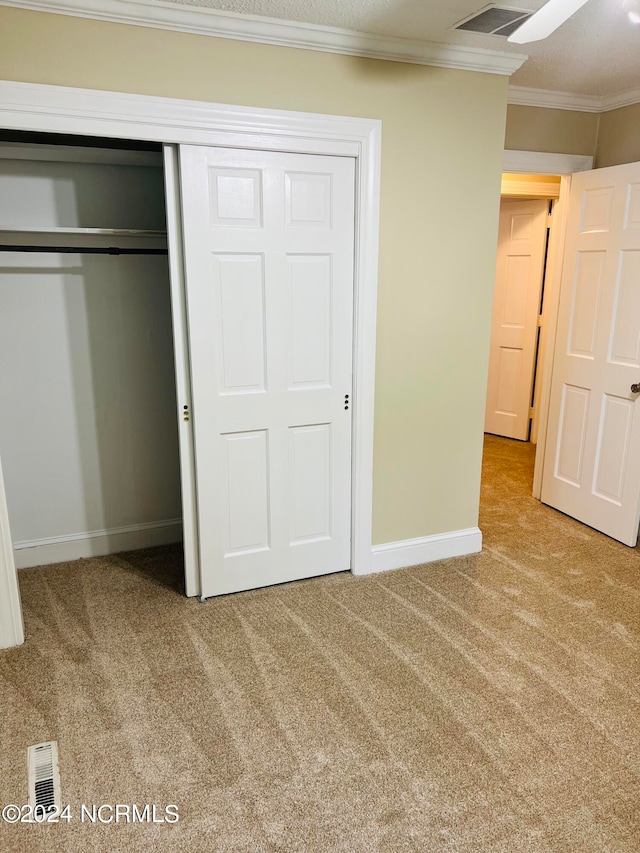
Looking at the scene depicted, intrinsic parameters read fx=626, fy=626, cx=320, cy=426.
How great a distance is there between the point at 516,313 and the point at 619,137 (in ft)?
7.06

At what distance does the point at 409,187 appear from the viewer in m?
2.93

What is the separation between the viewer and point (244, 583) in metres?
3.08

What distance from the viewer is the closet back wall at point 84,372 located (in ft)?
10.1

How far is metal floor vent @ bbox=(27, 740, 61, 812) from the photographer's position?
1.88 meters

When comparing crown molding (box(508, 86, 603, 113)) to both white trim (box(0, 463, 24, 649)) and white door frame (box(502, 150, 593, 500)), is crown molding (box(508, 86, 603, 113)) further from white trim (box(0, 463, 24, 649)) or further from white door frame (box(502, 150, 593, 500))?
white trim (box(0, 463, 24, 649))

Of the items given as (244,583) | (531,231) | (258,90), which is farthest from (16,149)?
(531,231)

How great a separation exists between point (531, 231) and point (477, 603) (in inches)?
149

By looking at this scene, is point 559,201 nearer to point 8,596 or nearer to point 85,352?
point 85,352

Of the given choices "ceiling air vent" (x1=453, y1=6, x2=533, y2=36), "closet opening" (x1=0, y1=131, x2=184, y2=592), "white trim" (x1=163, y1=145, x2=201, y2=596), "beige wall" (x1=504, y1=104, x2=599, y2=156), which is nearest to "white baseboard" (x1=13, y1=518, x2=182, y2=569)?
"closet opening" (x1=0, y1=131, x2=184, y2=592)

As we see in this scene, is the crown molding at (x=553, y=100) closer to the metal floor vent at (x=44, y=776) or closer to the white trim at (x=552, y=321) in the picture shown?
the white trim at (x=552, y=321)

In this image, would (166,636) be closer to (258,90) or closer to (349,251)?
(349,251)

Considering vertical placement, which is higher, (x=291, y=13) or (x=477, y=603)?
(x=291, y=13)

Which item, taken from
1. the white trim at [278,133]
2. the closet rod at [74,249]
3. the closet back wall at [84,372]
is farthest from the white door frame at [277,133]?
the closet back wall at [84,372]

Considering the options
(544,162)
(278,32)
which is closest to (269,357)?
(278,32)
